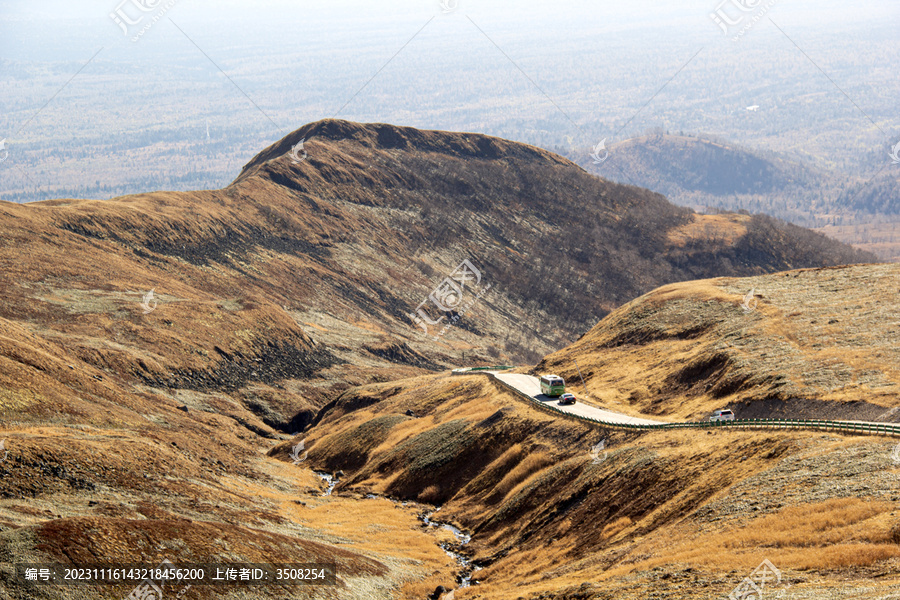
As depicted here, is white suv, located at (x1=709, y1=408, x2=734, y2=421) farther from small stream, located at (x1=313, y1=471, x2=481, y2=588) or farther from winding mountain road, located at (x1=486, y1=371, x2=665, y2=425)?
small stream, located at (x1=313, y1=471, x2=481, y2=588)

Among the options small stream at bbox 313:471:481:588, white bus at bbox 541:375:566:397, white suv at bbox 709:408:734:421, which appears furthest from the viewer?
white bus at bbox 541:375:566:397

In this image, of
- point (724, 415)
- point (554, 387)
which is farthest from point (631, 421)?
point (554, 387)

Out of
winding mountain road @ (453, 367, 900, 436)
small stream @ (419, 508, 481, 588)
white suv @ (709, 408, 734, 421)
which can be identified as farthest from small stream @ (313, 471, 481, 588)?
white suv @ (709, 408, 734, 421)

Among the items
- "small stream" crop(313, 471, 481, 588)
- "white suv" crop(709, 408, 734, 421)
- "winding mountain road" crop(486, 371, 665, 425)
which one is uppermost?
"white suv" crop(709, 408, 734, 421)

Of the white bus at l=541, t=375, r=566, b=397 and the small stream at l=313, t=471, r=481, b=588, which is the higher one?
the white bus at l=541, t=375, r=566, b=397

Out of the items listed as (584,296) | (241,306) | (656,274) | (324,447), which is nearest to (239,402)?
(324,447)

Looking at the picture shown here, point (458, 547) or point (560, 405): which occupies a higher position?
point (560, 405)

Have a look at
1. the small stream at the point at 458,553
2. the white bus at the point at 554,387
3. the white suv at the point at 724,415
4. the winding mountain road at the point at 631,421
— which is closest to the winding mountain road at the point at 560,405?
the winding mountain road at the point at 631,421

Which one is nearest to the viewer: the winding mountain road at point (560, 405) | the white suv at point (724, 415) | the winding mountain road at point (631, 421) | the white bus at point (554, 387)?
the winding mountain road at point (631, 421)

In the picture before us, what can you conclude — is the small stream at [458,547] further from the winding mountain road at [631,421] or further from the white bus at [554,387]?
the white bus at [554,387]

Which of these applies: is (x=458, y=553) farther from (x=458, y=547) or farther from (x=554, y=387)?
(x=554, y=387)

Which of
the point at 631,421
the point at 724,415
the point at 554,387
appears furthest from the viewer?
the point at 554,387

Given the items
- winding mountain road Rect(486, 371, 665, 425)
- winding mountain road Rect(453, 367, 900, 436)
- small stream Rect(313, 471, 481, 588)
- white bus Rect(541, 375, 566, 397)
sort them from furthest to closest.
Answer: white bus Rect(541, 375, 566, 397)
winding mountain road Rect(486, 371, 665, 425)
small stream Rect(313, 471, 481, 588)
winding mountain road Rect(453, 367, 900, 436)
